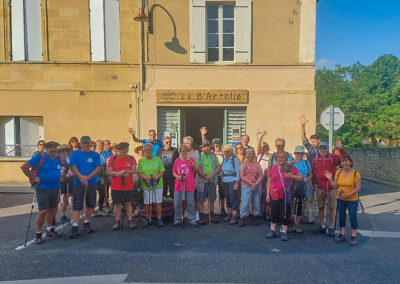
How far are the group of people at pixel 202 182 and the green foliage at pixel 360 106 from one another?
22853 millimetres

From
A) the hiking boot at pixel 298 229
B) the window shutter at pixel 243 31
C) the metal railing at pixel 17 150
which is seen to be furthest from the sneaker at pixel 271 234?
the metal railing at pixel 17 150

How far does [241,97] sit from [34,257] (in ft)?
26.6

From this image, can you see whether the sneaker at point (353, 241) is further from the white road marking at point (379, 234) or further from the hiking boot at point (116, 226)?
the hiking boot at point (116, 226)

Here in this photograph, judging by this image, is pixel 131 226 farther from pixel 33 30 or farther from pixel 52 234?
pixel 33 30

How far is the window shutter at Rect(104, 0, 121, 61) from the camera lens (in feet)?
37.8

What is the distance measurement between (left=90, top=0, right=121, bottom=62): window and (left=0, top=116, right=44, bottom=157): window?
3380 mm

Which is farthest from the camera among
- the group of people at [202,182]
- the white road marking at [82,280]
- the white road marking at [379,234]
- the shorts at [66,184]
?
the shorts at [66,184]

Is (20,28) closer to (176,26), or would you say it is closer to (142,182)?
(176,26)

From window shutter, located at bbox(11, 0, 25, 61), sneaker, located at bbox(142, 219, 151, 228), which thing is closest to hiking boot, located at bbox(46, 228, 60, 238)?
sneaker, located at bbox(142, 219, 151, 228)

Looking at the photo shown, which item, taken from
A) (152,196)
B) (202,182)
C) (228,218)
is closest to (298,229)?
(228,218)

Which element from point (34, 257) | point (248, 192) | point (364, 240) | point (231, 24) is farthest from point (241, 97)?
point (34, 257)

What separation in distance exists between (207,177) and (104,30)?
772cm

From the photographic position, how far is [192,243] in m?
5.53

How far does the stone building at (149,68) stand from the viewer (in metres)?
11.1
